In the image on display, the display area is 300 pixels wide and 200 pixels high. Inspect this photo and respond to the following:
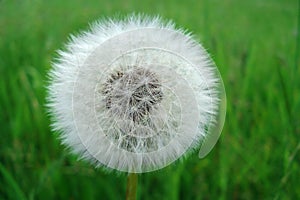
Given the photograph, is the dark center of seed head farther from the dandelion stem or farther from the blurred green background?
the blurred green background

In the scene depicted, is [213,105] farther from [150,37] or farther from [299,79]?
[299,79]

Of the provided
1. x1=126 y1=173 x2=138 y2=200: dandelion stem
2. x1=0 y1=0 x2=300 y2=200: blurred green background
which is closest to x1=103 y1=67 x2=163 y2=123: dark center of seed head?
x1=126 y1=173 x2=138 y2=200: dandelion stem

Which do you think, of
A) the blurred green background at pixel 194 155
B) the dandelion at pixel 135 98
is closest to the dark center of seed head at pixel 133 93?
the dandelion at pixel 135 98

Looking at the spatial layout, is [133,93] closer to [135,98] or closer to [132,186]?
[135,98]

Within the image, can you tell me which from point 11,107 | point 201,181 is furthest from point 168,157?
point 11,107

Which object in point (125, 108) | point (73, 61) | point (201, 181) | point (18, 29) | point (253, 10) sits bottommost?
point (201, 181)

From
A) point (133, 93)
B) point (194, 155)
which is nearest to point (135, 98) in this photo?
point (133, 93)

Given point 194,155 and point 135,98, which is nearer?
point 135,98
